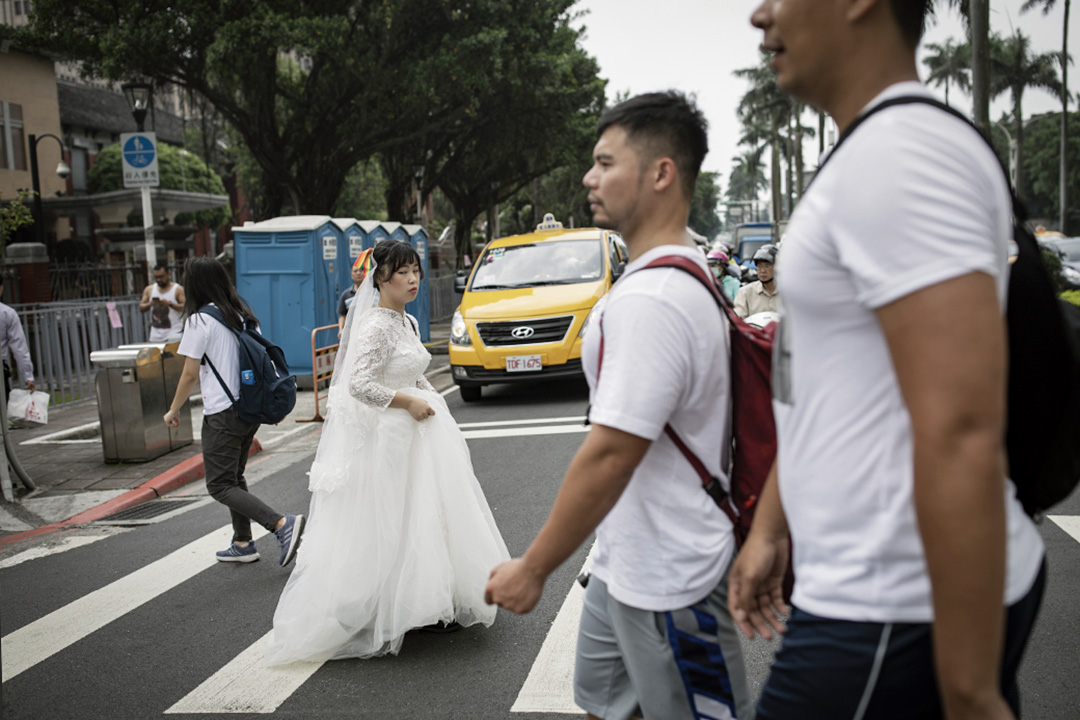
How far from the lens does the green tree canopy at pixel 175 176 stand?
3262 cm

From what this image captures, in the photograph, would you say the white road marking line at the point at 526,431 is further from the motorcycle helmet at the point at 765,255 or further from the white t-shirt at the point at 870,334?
the white t-shirt at the point at 870,334

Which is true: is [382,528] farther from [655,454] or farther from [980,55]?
[980,55]

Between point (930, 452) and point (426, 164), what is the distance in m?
31.3

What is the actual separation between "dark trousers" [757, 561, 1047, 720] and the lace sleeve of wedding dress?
3.12 meters

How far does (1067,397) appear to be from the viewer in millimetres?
1343

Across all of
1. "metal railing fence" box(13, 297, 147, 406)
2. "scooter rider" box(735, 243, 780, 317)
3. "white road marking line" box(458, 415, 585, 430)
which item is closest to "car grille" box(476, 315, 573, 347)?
"white road marking line" box(458, 415, 585, 430)

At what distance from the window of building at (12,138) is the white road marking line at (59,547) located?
2324 centimetres

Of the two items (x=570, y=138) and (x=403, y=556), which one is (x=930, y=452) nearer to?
(x=403, y=556)

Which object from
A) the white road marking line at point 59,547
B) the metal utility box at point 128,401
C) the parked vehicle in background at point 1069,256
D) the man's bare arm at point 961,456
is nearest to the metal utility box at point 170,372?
the metal utility box at point 128,401

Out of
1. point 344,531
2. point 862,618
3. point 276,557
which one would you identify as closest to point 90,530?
point 276,557

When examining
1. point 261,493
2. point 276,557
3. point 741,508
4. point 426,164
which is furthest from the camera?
point 426,164

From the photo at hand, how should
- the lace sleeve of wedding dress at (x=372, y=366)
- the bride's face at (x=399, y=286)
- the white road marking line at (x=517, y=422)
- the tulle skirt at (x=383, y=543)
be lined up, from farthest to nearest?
the white road marking line at (x=517, y=422) → the bride's face at (x=399, y=286) → the lace sleeve of wedding dress at (x=372, y=366) → the tulle skirt at (x=383, y=543)

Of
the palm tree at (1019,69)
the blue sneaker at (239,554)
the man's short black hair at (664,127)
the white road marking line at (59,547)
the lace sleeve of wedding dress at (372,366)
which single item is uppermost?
the palm tree at (1019,69)

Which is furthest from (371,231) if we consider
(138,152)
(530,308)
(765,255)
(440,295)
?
(440,295)
